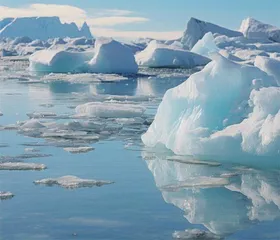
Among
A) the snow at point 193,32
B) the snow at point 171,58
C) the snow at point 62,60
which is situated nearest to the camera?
the snow at point 62,60

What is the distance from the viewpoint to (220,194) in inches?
208

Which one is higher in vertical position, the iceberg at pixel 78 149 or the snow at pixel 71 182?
the snow at pixel 71 182

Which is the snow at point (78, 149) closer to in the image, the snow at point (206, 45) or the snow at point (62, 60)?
the snow at point (62, 60)

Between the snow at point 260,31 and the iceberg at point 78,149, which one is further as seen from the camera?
the snow at point 260,31

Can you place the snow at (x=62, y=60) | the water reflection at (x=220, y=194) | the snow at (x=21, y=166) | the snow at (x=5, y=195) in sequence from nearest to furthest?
1. the water reflection at (x=220, y=194)
2. the snow at (x=5, y=195)
3. the snow at (x=21, y=166)
4. the snow at (x=62, y=60)

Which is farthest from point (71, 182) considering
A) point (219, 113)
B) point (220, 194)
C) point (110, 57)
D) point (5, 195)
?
point (110, 57)

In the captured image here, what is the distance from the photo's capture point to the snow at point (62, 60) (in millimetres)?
28203

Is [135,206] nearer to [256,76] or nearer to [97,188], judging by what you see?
[97,188]

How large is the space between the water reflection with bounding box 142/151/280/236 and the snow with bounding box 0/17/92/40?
9842 centimetres

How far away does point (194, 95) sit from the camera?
296 inches

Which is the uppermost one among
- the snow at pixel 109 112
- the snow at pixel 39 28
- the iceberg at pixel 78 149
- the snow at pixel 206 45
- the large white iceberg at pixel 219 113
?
the large white iceberg at pixel 219 113

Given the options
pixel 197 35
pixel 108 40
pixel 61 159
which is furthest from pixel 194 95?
pixel 197 35

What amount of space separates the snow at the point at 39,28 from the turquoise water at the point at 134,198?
318ft

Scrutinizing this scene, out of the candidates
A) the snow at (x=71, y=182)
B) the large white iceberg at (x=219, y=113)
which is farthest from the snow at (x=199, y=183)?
the large white iceberg at (x=219, y=113)
